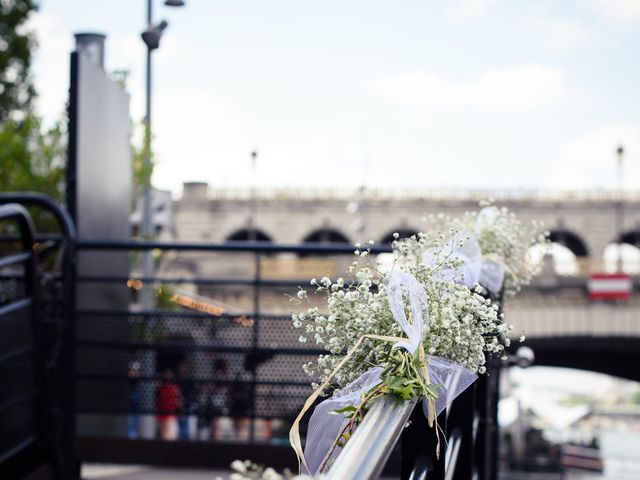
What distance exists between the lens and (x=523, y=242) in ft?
15.2

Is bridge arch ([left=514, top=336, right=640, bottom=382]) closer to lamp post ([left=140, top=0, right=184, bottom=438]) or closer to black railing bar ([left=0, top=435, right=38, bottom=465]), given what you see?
lamp post ([left=140, top=0, right=184, bottom=438])

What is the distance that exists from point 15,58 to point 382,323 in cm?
3731

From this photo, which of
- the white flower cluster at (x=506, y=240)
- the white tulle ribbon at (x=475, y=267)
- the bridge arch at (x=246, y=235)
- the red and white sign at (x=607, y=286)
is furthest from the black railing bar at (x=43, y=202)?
the bridge arch at (x=246, y=235)

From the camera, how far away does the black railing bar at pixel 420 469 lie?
213cm

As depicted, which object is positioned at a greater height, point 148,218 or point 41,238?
point 148,218

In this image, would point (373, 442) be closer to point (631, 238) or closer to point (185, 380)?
point (185, 380)

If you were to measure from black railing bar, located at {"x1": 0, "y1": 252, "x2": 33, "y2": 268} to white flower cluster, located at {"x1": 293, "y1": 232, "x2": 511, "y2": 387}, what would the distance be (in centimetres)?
296

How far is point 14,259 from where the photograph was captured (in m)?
5.00

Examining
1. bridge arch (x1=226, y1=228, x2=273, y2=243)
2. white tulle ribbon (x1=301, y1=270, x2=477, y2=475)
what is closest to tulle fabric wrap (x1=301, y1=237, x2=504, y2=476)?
white tulle ribbon (x1=301, y1=270, x2=477, y2=475)

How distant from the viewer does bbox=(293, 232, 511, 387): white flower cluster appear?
2055 millimetres

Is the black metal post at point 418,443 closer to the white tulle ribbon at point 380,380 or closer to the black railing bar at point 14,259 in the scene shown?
the white tulle ribbon at point 380,380

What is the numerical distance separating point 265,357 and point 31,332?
156 cm

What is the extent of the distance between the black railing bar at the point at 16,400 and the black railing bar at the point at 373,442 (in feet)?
12.0

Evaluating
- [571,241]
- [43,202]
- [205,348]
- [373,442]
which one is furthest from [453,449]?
[571,241]
